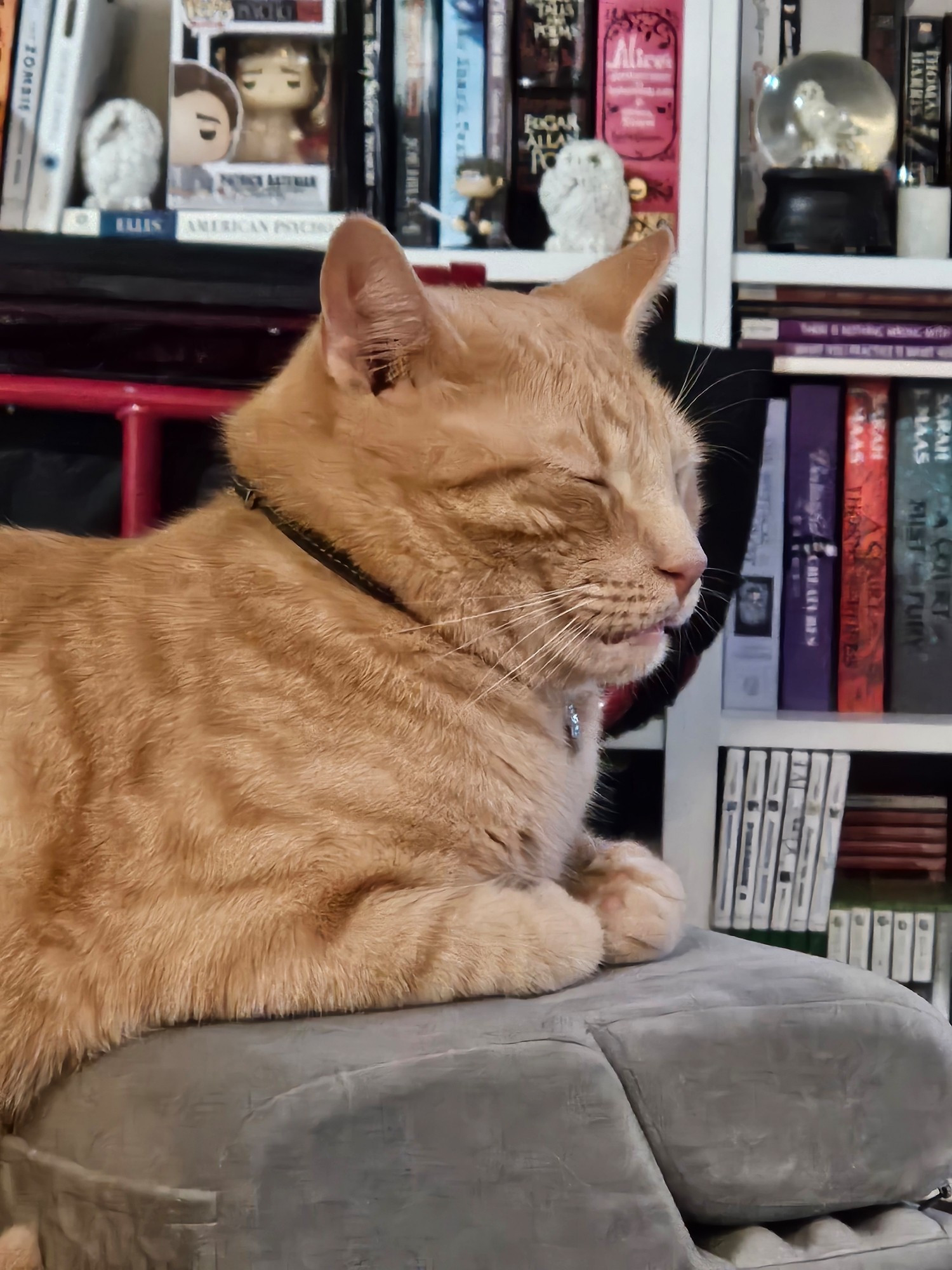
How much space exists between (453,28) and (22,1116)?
1459 millimetres

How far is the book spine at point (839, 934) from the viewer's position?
5.36ft

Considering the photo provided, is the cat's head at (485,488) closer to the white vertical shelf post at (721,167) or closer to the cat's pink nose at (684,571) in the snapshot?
the cat's pink nose at (684,571)

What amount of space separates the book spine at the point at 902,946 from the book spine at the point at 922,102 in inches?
42.7

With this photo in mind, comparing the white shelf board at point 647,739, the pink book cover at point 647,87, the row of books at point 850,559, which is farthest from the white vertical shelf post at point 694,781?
the pink book cover at point 647,87

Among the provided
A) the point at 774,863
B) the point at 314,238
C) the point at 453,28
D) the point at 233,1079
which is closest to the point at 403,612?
the point at 233,1079

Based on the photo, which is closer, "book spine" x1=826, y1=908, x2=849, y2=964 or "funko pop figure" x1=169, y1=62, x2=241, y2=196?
"funko pop figure" x1=169, y1=62, x2=241, y2=196

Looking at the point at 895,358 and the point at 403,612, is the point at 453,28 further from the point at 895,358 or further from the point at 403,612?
the point at 403,612

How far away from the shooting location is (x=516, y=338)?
0.86m

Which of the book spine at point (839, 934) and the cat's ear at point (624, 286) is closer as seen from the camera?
the cat's ear at point (624, 286)

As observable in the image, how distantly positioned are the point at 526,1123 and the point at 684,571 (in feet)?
1.35

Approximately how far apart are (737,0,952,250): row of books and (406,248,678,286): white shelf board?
0.38 meters

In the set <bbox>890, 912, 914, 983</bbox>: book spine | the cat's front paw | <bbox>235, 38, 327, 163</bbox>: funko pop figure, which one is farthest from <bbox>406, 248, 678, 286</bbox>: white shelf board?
<bbox>890, 912, 914, 983</bbox>: book spine

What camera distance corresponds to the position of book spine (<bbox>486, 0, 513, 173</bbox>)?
1.54 meters

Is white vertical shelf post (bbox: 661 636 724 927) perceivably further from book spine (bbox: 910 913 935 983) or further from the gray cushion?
the gray cushion
